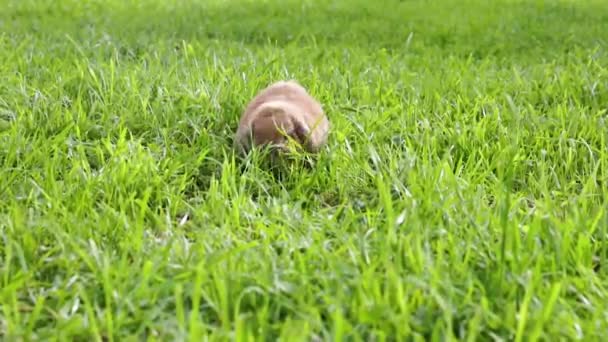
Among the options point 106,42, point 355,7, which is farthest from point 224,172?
point 355,7

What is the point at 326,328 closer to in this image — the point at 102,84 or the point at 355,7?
the point at 102,84

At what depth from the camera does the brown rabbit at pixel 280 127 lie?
2.53 m

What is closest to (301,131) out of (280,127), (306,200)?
(280,127)

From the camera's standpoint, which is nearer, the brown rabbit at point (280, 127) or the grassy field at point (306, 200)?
the grassy field at point (306, 200)

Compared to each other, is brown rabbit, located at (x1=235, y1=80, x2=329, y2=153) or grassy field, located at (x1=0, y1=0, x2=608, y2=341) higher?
brown rabbit, located at (x1=235, y1=80, x2=329, y2=153)

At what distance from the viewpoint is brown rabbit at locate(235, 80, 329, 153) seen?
2533 mm

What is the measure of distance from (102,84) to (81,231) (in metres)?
1.56

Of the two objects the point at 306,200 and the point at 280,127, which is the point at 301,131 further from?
the point at 306,200

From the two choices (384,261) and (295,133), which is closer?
(384,261)

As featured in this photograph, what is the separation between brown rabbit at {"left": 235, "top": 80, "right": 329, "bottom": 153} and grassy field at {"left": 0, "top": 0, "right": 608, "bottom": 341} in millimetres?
80

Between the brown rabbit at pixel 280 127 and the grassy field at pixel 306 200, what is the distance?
0.08m

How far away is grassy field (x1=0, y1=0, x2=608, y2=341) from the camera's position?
1.54 m

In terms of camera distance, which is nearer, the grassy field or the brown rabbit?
the grassy field

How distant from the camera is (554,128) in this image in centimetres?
295
